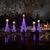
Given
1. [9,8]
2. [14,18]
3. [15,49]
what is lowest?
[15,49]

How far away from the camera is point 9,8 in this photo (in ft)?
15.3

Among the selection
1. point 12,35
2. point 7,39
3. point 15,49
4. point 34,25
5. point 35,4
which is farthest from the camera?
point 35,4

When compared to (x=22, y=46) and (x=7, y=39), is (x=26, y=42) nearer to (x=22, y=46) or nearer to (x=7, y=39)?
(x=22, y=46)

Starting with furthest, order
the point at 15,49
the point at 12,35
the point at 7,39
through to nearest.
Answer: the point at 12,35, the point at 7,39, the point at 15,49

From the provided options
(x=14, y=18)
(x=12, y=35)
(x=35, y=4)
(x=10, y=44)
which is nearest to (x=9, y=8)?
(x=14, y=18)

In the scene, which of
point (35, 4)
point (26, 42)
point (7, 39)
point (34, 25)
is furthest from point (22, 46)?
point (35, 4)

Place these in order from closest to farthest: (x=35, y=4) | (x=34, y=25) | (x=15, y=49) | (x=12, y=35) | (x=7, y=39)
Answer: (x=15, y=49), (x=7, y=39), (x=12, y=35), (x=34, y=25), (x=35, y=4)

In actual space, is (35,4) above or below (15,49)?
above

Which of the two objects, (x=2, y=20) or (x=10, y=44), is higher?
(x=2, y=20)

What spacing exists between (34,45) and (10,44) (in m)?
0.34

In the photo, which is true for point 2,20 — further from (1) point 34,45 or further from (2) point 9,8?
(1) point 34,45

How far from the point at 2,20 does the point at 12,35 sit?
1909mm

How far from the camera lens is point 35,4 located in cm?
461

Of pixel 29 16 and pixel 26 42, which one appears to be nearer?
pixel 26 42
